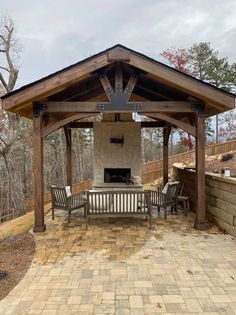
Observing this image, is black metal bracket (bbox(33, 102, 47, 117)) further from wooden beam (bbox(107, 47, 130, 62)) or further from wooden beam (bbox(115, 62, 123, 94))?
wooden beam (bbox(107, 47, 130, 62))

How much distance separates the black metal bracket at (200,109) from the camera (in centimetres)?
643

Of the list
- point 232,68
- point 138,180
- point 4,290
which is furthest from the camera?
point 232,68

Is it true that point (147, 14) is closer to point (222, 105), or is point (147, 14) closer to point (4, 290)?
point (222, 105)

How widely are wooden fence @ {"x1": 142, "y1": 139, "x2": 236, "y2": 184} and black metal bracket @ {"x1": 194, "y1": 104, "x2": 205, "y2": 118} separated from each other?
30.9 ft

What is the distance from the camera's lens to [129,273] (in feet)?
13.6

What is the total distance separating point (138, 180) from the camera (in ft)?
28.6

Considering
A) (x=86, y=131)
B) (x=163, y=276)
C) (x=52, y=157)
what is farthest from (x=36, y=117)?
(x=86, y=131)

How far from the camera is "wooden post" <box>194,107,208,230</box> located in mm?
6314

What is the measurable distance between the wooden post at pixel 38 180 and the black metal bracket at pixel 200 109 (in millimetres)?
3437

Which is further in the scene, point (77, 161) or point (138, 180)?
point (77, 161)

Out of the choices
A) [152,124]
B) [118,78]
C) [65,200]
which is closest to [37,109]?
[118,78]

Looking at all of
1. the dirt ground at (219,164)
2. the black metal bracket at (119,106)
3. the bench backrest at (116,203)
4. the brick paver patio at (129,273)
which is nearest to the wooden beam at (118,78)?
the black metal bracket at (119,106)

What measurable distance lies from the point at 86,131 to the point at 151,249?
1894 centimetres

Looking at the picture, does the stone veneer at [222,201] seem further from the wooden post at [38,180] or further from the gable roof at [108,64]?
the wooden post at [38,180]
